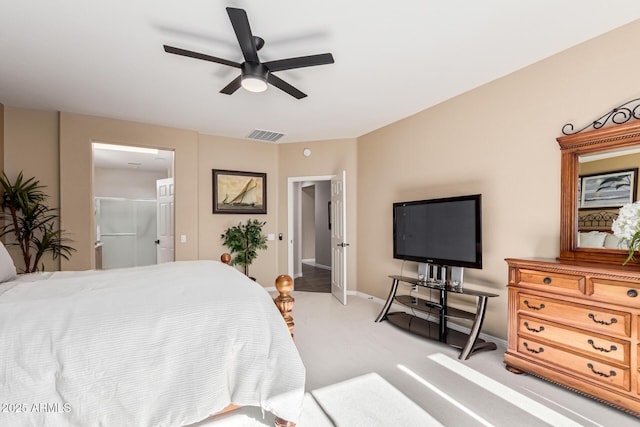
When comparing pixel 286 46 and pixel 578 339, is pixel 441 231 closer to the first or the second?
pixel 578 339

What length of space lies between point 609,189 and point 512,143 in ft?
2.90

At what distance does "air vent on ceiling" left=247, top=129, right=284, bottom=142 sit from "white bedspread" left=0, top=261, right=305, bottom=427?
11.3 feet

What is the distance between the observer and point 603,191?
90.4 inches

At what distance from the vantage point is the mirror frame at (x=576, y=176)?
7.08 ft

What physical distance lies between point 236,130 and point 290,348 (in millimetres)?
3827

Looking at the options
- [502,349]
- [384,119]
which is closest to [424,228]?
[502,349]

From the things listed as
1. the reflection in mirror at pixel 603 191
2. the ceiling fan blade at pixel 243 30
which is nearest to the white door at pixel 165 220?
the ceiling fan blade at pixel 243 30

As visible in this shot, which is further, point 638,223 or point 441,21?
point 441,21

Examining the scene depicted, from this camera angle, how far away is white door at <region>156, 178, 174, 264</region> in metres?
4.96

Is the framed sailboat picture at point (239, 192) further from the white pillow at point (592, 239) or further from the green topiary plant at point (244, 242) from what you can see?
the white pillow at point (592, 239)

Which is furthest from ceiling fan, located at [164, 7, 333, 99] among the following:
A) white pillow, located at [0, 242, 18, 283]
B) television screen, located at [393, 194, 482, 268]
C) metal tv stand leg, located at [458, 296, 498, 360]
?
metal tv stand leg, located at [458, 296, 498, 360]

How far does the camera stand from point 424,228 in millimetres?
3453

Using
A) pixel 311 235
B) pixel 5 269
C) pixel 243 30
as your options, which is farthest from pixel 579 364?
pixel 311 235

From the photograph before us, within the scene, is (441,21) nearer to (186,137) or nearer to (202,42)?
(202,42)
